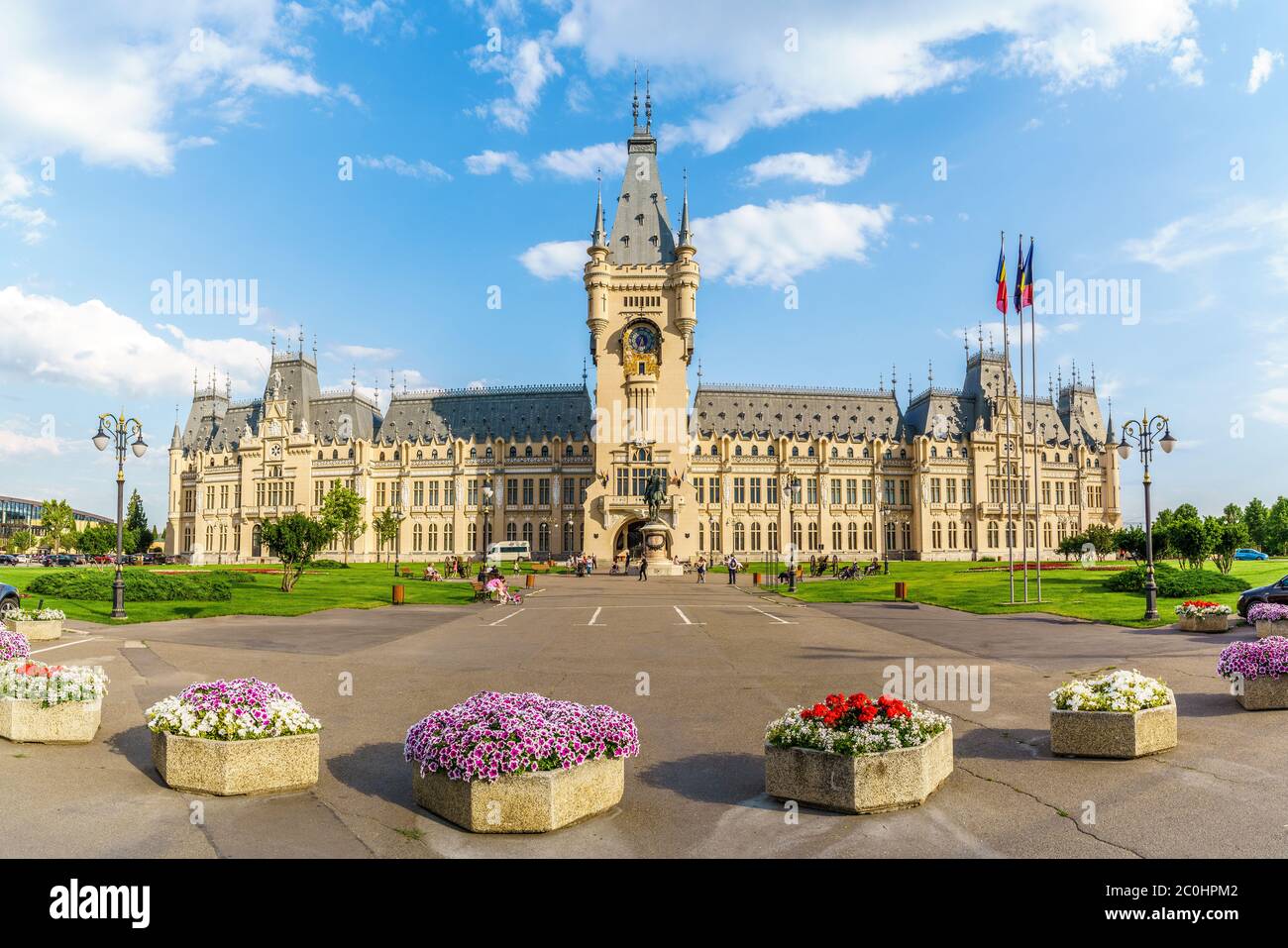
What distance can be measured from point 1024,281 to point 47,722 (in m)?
36.9

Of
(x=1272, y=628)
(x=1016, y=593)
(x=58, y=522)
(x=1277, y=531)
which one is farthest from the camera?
(x=1277, y=531)

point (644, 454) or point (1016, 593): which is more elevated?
point (644, 454)

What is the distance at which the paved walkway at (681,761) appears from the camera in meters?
7.53

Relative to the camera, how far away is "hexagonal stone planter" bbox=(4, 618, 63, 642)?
20438 mm

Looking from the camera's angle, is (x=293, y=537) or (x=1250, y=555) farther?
(x=1250, y=555)

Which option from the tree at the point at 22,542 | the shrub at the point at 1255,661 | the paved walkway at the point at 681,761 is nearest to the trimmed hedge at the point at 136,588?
the paved walkway at the point at 681,761

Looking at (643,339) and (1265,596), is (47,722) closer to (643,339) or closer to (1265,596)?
(1265,596)

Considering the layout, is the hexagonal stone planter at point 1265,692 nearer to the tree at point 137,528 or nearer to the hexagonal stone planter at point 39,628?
the hexagonal stone planter at point 39,628

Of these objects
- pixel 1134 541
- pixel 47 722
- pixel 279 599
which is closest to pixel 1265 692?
pixel 47 722

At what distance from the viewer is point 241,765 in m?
8.84

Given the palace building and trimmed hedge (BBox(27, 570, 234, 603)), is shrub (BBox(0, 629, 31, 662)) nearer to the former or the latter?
trimmed hedge (BBox(27, 570, 234, 603))

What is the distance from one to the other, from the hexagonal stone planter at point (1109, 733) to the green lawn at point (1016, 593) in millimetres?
17396
